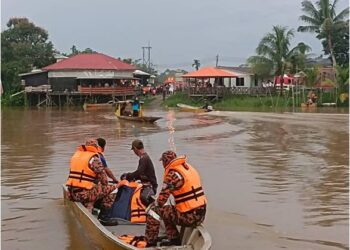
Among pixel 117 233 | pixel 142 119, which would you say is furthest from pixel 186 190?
pixel 142 119

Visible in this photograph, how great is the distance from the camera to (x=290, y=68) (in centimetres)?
5138

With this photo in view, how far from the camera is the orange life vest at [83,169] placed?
8297 mm

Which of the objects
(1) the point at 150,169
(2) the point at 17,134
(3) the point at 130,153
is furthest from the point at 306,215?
(2) the point at 17,134

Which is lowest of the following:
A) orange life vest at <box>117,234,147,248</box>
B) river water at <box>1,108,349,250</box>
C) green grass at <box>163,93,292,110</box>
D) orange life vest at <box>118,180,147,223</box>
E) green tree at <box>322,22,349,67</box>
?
river water at <box>1,108,349,250</box>

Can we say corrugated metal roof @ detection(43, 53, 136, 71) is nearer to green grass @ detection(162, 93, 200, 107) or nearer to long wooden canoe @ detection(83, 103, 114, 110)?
green grass @ detection(162, 93, 200, 107)

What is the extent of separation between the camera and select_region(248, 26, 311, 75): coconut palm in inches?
1975

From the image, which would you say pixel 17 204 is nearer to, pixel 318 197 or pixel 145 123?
pixel 318 197

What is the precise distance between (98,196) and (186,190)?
2186mm

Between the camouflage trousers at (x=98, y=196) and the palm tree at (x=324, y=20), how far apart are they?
43.6 m

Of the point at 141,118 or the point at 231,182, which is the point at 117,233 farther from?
the point at 141,118

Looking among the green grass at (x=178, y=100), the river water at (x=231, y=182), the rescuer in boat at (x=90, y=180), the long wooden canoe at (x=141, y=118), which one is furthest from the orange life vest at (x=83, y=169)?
the green grass at (x=178, y=100)

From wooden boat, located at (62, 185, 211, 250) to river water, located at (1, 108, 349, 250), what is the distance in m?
0.24

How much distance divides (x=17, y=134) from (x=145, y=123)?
262 inches

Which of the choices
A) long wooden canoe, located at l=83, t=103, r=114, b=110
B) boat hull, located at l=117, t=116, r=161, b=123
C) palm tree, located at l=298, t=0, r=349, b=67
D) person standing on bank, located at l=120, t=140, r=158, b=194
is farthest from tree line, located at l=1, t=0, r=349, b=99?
person standing on bank, located at l=120, t=140, r=158, b=194
